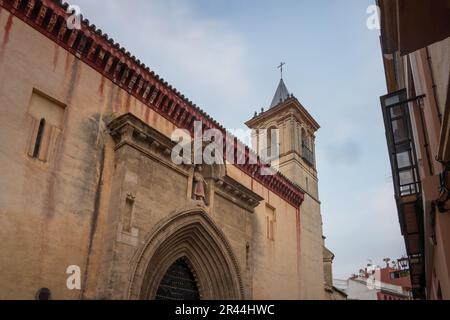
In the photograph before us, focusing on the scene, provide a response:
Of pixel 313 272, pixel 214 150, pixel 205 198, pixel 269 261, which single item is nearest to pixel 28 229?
pixel 205 198

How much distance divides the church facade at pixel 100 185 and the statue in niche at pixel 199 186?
0.11 feet

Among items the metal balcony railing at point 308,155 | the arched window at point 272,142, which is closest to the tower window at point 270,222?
the arched window at point 272,142

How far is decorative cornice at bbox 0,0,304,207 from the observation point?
8312 mm

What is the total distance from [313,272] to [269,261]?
3.37 meters

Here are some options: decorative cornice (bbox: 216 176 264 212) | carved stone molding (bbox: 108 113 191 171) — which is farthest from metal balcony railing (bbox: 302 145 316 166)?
carved stone molding (bbox: 108 113 191 171)

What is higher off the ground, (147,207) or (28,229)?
(147,207)

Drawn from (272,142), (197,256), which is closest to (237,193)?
(197,256)

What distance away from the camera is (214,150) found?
11680mm

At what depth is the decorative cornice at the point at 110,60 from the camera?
8.31m

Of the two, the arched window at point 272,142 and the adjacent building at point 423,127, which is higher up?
the arched window at point 272,142

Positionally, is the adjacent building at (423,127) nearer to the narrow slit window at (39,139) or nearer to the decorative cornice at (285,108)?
the narrow slit window at (39,139)

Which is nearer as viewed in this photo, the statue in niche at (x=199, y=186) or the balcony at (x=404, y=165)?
the balcony at (x=404, y=165)
